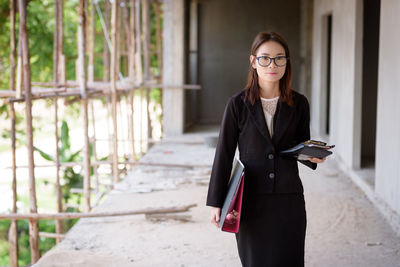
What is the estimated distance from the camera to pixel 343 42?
784 centimetres

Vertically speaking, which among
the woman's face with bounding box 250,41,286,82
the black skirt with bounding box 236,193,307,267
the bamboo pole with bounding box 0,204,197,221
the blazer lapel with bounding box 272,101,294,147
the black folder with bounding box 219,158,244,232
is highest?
the woman's face with bounding box 250,41,286,82

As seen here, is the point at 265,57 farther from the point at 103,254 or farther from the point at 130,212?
the point at 130,212

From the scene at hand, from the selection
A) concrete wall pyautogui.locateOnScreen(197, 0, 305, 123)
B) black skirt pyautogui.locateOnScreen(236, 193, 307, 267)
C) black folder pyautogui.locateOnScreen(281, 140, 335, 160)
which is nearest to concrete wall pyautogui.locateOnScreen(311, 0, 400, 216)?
concrete wall pyautogui.locateOnScreen(197, 0, 305, 123)

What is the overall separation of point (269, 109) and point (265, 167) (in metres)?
0.29

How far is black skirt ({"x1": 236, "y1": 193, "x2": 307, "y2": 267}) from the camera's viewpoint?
2686 millimetres

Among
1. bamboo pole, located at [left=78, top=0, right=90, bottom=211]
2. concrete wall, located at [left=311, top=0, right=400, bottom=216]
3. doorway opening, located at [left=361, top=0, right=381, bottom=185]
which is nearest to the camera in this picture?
concrete wall, located at [left=311, top=0, right=400, bottom=216]

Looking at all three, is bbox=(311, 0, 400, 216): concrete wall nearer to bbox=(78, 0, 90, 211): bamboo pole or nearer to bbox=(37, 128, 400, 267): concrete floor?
bbox=(37, 128, 400, 267): concrete floor

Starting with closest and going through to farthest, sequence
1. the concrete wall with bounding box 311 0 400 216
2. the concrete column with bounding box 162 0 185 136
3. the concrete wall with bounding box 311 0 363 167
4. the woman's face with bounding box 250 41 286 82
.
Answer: the woman's face with bounding box 250 41 286 82 → the concrete wall with bounding box 311 0 400 216 → the concrete wall with bounding box 311 0 363 167 → the concrete column with bounding box 162 0 185 136

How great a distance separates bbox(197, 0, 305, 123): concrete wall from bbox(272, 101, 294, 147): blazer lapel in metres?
11.0

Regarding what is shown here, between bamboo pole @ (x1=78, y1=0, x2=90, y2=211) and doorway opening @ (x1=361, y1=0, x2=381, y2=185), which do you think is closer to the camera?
bamboo pole @ (x1=78, y1=0, x2=90, y2=211)

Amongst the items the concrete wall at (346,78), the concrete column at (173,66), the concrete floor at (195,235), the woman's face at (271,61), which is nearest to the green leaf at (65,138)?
the concrete column at (173,66)

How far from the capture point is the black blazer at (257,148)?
8.83 ft

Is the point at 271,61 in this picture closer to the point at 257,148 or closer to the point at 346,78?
the point at 257,148

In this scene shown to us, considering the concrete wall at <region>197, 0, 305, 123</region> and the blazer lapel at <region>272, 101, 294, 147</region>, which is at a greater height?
the concrete wall at <region>197, 0, 305, 123</region>
